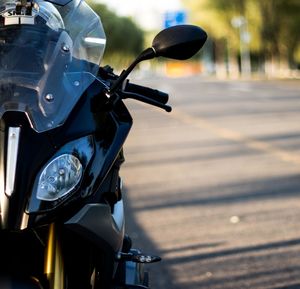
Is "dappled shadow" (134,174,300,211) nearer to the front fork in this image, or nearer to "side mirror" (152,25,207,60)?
"side mirror" (152,25,207,60)

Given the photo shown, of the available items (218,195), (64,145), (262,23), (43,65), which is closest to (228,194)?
(218,195)

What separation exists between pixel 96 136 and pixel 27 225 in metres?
0.41

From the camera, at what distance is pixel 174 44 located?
2494mm

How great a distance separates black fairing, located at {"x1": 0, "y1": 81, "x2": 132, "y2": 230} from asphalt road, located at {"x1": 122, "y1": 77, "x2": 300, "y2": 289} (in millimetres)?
2295

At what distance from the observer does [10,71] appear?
245cm

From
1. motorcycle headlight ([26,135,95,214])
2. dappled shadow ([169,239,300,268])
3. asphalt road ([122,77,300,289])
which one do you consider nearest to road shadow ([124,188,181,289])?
asphalt road ([122,77,300,289])

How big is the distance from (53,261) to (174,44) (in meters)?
0.87

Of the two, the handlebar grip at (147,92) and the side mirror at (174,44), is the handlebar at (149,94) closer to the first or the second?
the handlebar grip at (147,92)

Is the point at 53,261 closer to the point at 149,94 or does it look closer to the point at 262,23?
the point at 149,94

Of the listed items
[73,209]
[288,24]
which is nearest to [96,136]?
[73,209]

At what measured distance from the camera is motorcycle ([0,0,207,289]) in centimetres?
219

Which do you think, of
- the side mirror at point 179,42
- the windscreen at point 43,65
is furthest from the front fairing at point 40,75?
the side mirror at point 179,42

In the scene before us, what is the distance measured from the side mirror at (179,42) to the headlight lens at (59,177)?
1.81ft

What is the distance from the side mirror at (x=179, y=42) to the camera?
8.20 ft
